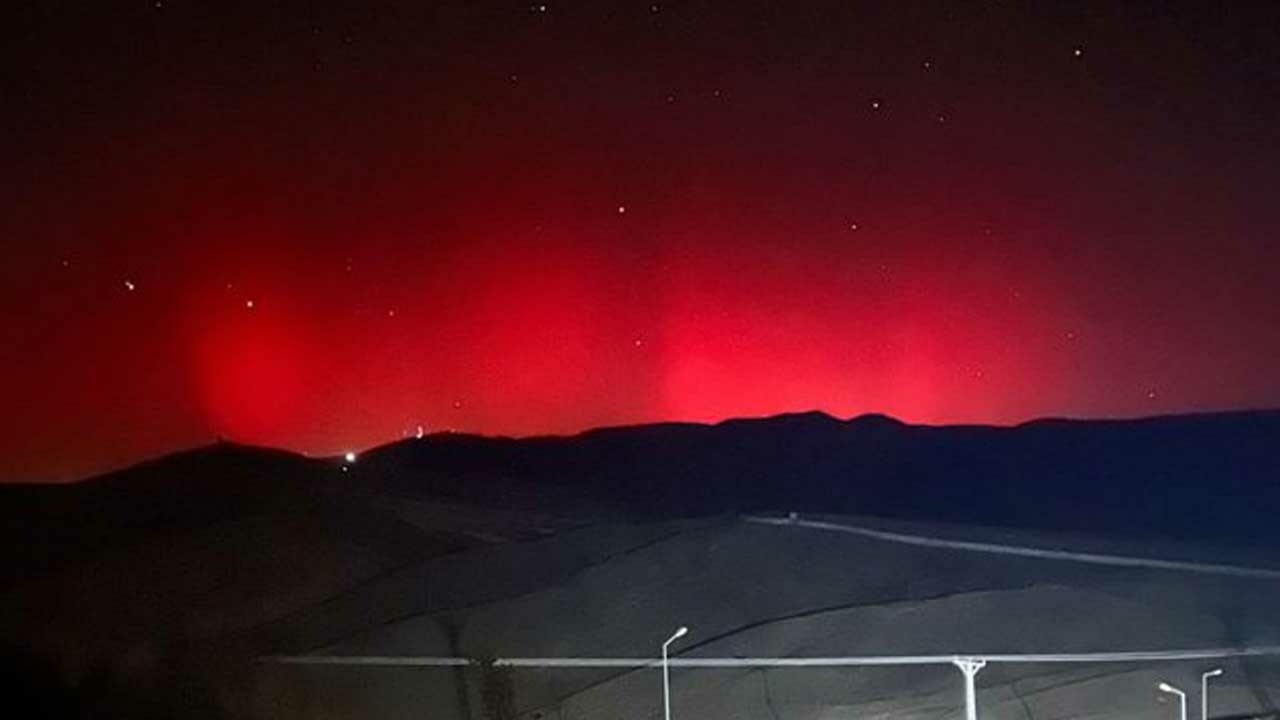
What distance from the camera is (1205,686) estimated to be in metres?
7.79

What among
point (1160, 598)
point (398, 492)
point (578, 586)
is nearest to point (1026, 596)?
point (1160, 598)

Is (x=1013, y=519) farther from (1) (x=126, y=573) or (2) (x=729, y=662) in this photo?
(1) (x=126, y=573)

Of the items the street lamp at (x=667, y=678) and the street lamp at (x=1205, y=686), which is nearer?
the street lamp at (x=1205, y=686)

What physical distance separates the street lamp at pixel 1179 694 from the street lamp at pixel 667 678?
235cm

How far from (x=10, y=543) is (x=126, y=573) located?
0.73 m

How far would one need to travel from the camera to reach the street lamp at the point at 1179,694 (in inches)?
290

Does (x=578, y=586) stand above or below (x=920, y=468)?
below

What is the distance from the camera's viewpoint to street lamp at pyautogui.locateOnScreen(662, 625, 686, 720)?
8.11m

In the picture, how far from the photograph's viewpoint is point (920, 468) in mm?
11266

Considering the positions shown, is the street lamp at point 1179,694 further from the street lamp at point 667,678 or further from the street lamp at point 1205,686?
the street lamp at point 667,678

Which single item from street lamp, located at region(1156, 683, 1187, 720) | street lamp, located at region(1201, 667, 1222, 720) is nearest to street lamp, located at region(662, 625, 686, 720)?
street lamp, located at region(1156, 683, 1187, 720)

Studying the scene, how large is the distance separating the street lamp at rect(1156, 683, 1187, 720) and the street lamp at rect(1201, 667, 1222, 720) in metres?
0.08

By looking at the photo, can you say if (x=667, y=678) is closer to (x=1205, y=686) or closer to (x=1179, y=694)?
(x=1179, y=694)

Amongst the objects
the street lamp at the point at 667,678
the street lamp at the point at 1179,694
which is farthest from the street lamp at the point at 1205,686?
the street lamp at the point at 667,678
